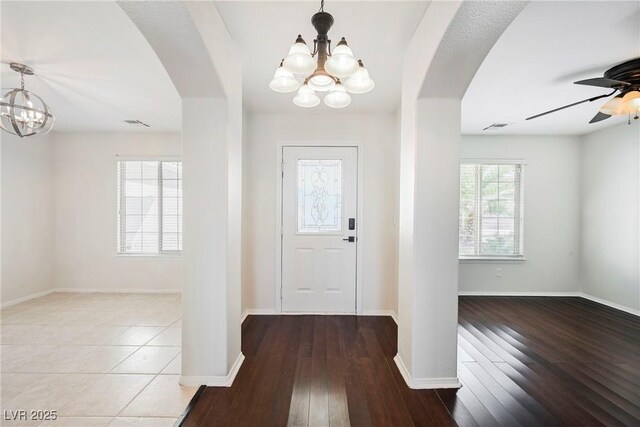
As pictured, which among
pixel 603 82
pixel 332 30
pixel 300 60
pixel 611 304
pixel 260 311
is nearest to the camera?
pixel 300 60

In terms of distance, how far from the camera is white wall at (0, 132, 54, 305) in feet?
13.4

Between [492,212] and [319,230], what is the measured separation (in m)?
3.03

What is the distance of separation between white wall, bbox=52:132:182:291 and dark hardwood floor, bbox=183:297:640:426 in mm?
2638

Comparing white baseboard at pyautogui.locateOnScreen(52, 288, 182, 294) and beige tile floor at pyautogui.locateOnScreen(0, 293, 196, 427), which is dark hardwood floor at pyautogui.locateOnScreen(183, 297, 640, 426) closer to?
beige tile floor at pyautogui.locateOnScreen(0, 293, 196, 427)

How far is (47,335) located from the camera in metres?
3.10

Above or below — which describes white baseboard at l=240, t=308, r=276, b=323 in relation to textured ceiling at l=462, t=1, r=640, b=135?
below

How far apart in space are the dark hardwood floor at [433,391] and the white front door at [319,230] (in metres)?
0.29

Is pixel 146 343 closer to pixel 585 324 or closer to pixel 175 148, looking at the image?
pixel 175 148

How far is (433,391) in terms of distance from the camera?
217cm

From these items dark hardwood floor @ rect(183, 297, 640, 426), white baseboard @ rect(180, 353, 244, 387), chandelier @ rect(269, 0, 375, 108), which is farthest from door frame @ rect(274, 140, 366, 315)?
chandelier @ rect(269, 0, 375, 108)

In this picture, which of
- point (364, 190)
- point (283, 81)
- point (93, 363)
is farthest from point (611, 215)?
point (93, 363)

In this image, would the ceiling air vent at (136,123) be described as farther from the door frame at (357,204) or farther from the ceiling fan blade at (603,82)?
the ceiling fan blade at (603,82)

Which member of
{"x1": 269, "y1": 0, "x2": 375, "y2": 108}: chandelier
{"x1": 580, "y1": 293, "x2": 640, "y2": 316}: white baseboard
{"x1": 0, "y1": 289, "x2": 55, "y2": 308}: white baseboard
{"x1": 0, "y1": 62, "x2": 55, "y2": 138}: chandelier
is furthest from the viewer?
{"x1": 0, "y1": 289, "x2": 55, "y2": 308}: white baseboard

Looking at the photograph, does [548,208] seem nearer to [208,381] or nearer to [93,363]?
[208,381]
